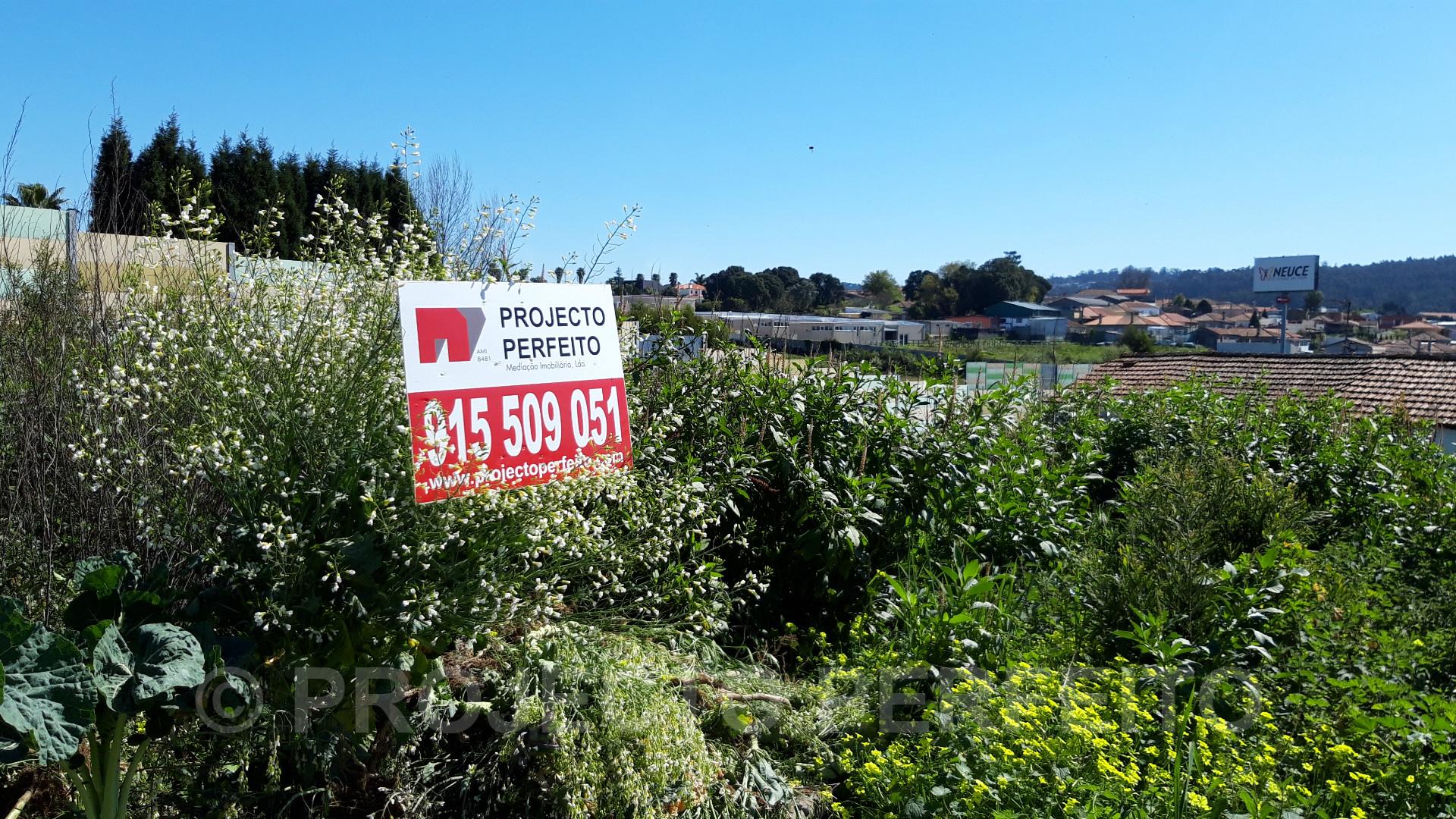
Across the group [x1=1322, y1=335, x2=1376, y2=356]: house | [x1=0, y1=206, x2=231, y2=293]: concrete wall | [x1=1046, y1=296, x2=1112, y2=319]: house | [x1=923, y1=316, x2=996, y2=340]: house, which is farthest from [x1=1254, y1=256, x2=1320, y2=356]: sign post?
[x1=0, y1=206, x2=231, y2=293]: concrete wall

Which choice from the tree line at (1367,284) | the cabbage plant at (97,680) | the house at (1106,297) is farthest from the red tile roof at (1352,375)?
the tree line at (1367,284)

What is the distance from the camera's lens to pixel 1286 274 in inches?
2328

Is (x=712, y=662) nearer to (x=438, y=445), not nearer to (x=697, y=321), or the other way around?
(x=438, y=445)

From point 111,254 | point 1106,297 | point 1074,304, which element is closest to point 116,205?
point 111,254

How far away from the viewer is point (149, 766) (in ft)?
8.27

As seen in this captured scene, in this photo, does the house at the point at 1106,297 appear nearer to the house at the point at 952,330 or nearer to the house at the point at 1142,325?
the house at the point at 1142,325

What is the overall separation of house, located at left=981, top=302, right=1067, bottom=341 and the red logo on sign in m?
52.2

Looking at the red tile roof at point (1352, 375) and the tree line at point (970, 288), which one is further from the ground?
the tree line at point (970, 288)

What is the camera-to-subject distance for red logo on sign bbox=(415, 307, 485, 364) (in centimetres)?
275

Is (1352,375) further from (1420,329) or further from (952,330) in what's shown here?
(1420,329)

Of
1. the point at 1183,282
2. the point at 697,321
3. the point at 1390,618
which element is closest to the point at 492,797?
the point at 697,321

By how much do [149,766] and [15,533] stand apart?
3.45 ft

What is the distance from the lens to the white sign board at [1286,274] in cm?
5800

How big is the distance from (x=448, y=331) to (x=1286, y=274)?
67423 millimetres
